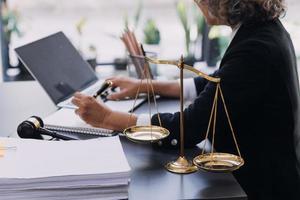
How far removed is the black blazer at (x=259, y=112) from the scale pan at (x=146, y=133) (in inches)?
1.3

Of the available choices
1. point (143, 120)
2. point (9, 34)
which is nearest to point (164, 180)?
point (143, 120)

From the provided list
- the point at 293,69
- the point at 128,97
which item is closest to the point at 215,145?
the point at 293,69

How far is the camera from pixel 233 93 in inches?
43.7

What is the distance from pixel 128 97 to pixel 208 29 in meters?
0.99

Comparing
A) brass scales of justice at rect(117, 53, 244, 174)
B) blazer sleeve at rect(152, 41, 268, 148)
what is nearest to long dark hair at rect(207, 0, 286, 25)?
blazer sleeve at rect(152, 41, 268, 148)

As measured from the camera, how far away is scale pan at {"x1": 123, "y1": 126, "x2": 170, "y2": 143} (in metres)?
1.06

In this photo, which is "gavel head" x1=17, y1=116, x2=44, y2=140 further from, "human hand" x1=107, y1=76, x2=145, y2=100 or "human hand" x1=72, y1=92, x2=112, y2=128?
"human hand" x1=107, y1=76, x2=145, y2=100

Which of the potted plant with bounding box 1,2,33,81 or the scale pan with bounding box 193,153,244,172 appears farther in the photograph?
the potted plant with bounding box 1,2,33,81

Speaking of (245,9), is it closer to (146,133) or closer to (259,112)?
(259,112)

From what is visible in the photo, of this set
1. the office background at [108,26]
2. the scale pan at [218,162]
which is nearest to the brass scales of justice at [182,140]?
the scale pan at [218,162]

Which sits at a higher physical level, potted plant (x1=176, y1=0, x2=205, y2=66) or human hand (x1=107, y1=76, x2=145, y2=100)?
potted plant (x1=176, y1=0, x2=205, y2=66)

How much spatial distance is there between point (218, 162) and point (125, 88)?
0.66m

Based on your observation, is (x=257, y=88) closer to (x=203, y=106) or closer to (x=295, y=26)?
(x=203, y=106)

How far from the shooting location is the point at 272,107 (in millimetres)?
1203
